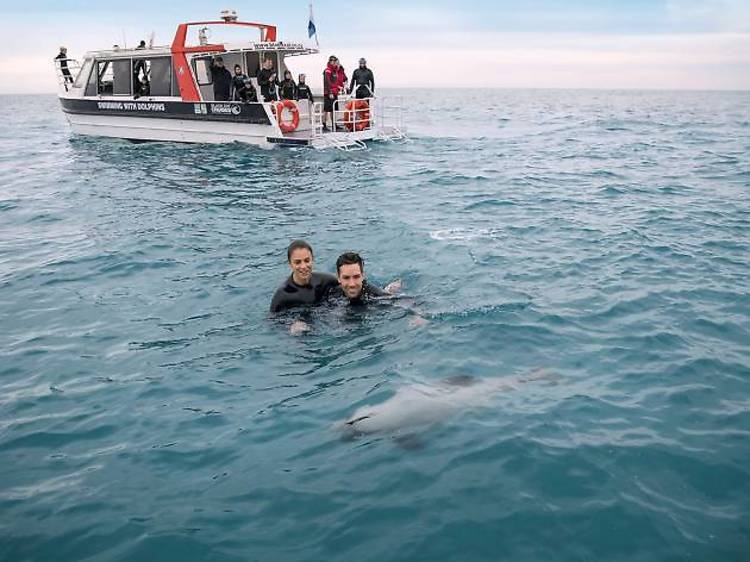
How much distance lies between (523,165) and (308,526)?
17.2 metres

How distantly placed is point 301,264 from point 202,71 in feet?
56.2

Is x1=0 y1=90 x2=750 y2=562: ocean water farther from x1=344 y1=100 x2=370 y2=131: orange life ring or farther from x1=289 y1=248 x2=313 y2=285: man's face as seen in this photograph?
x1=344 y1=100 x2=370 y2=131: orange life ring

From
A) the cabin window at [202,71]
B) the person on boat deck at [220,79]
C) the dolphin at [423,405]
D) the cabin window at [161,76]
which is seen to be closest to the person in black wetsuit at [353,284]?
the dolphin at [423,405]

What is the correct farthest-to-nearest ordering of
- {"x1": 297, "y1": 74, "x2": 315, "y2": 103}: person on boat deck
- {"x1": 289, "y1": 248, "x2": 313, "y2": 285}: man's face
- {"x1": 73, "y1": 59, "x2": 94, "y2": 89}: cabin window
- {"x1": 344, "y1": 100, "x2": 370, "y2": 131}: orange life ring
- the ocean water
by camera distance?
{"x1": 73, "y1": 59, "x2": 94, "y2": 89}: cabin window
{"x1": 344, "y1": 100, "x2": 370, "y2": 131}: orange life ring
{"x1": 297, "y1": 74, "x2": 315, "y2": 103}: person on boat deck
{"x1": 289, "y1": 248, "x2": 313, "y2": 285}: man's face
the ocean water

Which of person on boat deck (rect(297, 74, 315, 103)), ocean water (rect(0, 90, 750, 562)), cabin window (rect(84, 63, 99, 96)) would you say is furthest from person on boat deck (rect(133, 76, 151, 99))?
ocean water (rect(0, 90, 750, 562))

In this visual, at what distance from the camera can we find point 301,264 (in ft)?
22.7

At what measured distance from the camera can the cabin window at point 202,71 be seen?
2133cm

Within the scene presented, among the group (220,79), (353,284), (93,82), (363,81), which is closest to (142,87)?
(93,82)

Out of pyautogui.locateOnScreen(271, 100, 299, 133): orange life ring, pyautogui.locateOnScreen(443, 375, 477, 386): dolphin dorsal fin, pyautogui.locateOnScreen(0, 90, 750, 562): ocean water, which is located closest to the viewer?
pyautogui.locateOnScreen(0, 90, 750, 562): ocean water

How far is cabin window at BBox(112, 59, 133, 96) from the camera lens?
2281 cm

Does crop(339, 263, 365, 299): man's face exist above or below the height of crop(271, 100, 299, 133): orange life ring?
below

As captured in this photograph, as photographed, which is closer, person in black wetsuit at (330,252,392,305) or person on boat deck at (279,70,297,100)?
person in black wetsuit at (330,252,392,305)

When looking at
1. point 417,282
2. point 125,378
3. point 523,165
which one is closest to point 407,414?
point 125,378

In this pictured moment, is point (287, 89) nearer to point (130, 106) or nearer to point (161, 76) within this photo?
point (161, 76)
